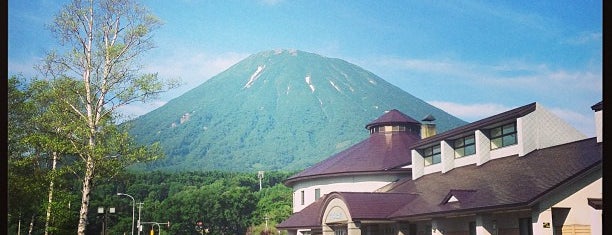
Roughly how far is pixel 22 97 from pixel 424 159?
1214 cm

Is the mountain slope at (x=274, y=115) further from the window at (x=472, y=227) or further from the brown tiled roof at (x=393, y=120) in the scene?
the window at (x=472, y=227)

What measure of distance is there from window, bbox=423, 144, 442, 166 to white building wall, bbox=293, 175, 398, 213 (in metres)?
2.24

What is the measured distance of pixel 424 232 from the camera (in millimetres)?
16375

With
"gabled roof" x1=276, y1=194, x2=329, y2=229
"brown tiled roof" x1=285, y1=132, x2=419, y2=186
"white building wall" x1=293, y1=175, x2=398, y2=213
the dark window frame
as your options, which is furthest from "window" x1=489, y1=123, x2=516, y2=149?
"white building wall" x1=293, y1=175, x2=398, y2=213

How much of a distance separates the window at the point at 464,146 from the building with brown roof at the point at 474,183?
0.03 metres

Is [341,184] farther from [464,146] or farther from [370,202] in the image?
[464,146]

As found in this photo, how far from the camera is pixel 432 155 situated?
19641mm

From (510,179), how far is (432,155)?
5.86 metres

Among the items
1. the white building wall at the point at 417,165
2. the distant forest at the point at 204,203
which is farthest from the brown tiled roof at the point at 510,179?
the distant forest at the point at 204,203

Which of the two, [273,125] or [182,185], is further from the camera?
[273,125]

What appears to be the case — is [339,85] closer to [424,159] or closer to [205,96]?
[205,96]

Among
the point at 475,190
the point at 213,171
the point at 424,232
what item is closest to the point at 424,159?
the point at 424,232

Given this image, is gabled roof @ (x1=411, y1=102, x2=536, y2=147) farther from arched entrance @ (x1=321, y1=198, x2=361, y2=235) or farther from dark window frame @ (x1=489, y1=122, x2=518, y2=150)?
arched entrance @ (x1=321, y1=198, x2=361, y2=235)

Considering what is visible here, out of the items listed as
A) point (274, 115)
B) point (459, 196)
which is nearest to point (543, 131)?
point (459, 196)
